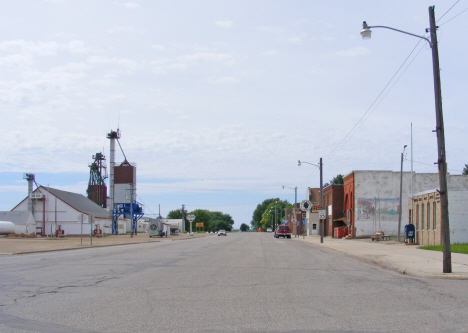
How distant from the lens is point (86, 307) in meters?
8.64

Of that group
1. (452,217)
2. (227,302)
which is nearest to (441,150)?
(227,302)

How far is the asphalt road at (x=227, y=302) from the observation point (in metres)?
7.28

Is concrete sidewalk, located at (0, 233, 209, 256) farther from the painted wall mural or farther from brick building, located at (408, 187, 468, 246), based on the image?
the painted wall mural

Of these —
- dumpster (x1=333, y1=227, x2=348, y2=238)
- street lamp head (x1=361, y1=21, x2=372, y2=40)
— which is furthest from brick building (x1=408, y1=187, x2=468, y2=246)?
dumpster (x1=333, y1=227, x2=348, y2=238)

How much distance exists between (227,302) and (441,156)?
369 inches

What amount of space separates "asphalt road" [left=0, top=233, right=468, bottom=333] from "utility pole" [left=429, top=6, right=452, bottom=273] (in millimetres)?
1491

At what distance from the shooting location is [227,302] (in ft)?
30.4

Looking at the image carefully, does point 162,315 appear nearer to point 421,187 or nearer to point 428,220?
point 428,220

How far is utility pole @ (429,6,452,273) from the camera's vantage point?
14359 mm

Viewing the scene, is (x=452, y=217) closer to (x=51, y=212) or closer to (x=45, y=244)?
(x=45, y=244)

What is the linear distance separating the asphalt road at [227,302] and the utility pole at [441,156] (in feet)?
4.89

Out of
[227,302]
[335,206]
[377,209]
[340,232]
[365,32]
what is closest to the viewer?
[227,302]

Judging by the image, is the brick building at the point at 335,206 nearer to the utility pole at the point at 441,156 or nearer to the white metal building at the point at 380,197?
the white metal building at the point at 380,197

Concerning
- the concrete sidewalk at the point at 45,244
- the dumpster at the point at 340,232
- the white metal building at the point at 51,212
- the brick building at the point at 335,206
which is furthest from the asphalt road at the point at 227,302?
the white metal building at the point at 51,212
